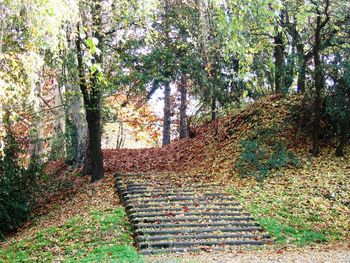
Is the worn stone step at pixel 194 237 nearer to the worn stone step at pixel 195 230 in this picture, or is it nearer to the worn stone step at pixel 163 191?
the worn stone step at pixel 195 230

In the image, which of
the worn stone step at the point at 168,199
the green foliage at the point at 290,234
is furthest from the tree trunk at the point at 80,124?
the green foliage at the point at 290,234

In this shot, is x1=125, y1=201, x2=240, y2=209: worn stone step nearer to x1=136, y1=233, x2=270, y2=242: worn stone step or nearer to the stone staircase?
the stone staircase

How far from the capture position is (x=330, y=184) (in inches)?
436

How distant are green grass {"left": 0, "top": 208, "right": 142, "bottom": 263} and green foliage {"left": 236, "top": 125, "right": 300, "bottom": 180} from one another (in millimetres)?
A: 4357

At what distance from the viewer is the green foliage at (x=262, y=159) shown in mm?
12352

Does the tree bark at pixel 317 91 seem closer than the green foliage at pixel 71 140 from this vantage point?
Yes

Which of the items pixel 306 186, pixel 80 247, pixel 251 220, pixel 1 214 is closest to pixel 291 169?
pixel 306 186

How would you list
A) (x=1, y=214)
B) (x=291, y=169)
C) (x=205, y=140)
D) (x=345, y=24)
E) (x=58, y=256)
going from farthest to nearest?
(x=205, y=140) < (x=345, y=24) < (x=291, y=169) < (x=1, y=214) < (x=58, y=256)

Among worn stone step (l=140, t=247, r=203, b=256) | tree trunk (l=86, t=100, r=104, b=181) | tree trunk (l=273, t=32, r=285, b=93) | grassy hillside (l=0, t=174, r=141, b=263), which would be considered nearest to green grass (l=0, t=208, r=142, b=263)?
grassy hillside (l=0, t=174, r=141, b=263)

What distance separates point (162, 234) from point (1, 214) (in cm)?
462

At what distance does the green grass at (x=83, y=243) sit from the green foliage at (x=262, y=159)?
436 centimetres

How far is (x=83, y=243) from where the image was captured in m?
8.37

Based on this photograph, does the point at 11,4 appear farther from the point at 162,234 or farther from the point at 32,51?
the point at 162,234

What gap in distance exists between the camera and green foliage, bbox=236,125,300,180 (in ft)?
40.5
